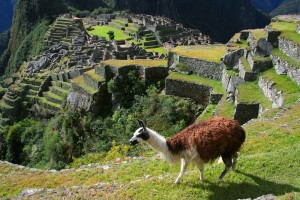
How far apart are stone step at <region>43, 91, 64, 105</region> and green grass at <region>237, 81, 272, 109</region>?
14.2 meters

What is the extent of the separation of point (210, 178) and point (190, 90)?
967 cm

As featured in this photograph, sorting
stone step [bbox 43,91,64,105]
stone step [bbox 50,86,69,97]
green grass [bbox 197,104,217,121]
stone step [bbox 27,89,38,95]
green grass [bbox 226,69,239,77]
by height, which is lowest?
stone step [bbox 27,89,38,95]

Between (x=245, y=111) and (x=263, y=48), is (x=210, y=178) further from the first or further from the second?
(x=263, y=48)

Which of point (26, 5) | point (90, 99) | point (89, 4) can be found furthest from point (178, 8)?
point (90, 99)

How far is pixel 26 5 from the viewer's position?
9294 centimetres

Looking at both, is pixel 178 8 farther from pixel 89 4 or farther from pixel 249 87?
pixel 249 87

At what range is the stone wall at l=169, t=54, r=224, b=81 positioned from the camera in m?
16.0

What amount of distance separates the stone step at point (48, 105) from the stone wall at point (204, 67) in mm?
9948

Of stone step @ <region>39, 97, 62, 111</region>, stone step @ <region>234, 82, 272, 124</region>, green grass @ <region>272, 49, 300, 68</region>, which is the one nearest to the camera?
stone step @ <region>234, 82, 272, 124</region>

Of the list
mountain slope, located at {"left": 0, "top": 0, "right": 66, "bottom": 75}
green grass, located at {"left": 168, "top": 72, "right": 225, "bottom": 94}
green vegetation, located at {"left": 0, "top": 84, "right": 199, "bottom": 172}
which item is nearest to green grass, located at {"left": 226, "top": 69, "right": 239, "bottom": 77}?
green grass, located at {"left": 168, "top": 72, "right": 225, "bottom": 94}

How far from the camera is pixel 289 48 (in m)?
13.5

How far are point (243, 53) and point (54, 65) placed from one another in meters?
25.1

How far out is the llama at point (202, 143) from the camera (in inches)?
245

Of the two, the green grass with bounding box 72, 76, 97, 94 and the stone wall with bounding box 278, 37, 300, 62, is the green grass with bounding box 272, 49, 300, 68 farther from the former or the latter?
the green grass with bounding box 72, 76, 97, 94
